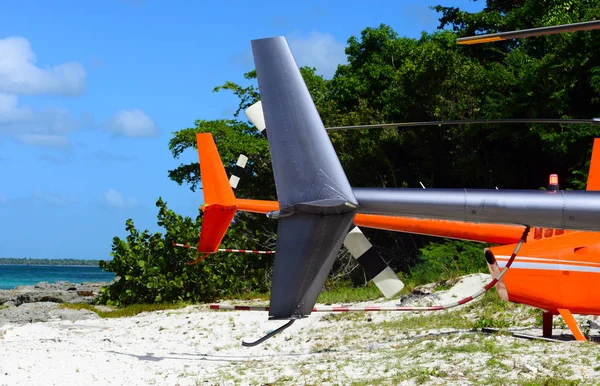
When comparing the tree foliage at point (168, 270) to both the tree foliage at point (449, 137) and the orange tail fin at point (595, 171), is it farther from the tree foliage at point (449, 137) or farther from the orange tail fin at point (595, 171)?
the orange tail fin at point (595, 171)

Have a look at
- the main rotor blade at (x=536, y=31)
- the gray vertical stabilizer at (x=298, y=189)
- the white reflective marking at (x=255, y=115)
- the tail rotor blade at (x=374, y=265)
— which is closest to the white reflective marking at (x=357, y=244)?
the tail rotor blade at (x=374, y=265)

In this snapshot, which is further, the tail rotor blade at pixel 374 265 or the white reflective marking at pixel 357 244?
the white reflective marking at pixel 357 244

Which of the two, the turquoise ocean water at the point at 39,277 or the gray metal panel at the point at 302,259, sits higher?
the gray metal panel at the point at 302,259

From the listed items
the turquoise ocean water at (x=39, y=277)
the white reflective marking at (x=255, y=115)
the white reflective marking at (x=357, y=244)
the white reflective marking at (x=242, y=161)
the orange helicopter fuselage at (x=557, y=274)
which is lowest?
the turquoise ocean water at (x=39, y=277)

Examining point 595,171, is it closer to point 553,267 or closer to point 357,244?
point 553,267

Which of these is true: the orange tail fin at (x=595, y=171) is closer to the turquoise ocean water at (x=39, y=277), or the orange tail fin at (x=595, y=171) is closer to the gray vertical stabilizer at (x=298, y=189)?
the gray vertical stabilizer at (x=298, y=189)

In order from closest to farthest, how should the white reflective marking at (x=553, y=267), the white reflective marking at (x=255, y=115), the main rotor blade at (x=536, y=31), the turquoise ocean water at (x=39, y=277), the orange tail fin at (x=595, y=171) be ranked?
the main rotor blade at (x=536, y=31) → the white reflective marking at (x=553, y=267) → the orange tail fin at (x=595, y=171) → the white reflective marking at (x=255, y=115) → the turquoise ocean water at (x=39, y=277)

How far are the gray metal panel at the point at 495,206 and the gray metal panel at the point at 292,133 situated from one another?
0.37m

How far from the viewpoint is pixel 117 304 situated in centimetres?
1906

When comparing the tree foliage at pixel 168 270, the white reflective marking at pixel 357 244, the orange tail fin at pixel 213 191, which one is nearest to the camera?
the white reflective marking at pixel 357 244

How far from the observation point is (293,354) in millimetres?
10133

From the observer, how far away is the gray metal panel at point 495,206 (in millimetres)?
6594

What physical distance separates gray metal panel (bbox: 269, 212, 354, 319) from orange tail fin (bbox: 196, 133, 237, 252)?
6809 mm

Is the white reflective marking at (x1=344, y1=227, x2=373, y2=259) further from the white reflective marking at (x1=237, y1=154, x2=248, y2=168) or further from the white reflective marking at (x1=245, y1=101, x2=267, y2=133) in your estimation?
the white reflective marking at (x1=237, y1=154, x2=248, y2=168)
